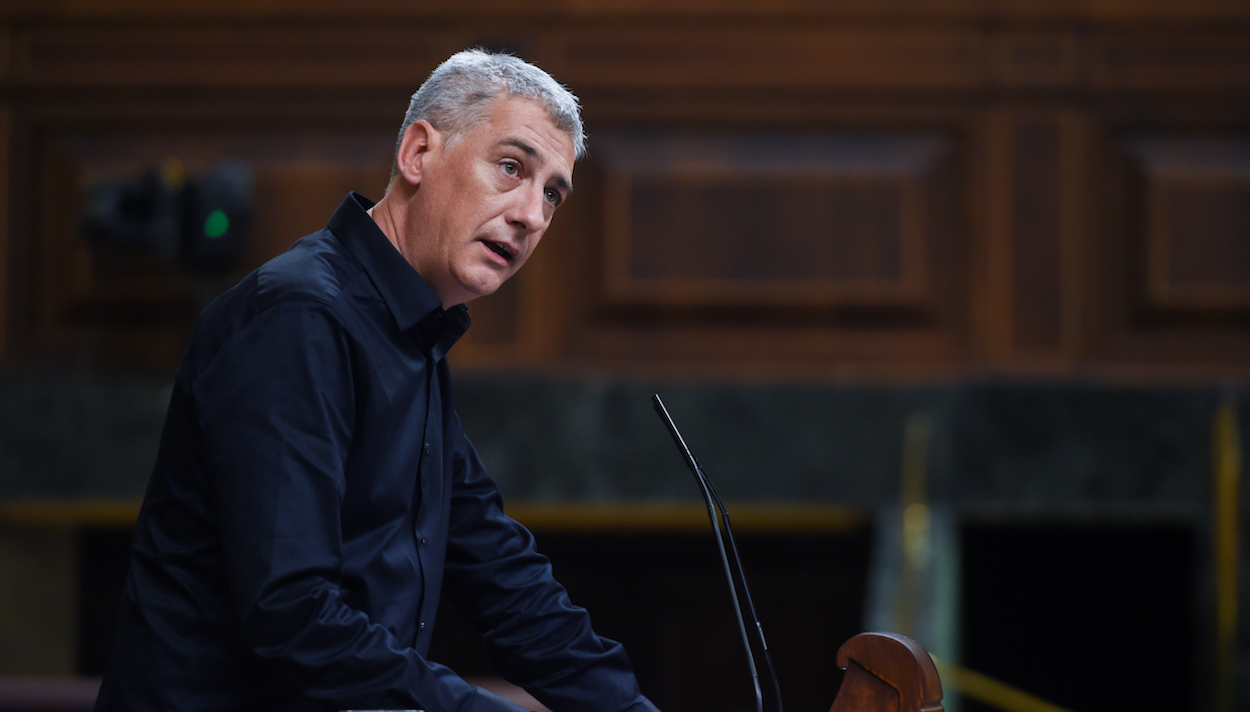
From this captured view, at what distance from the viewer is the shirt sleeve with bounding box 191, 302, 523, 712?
100 cm

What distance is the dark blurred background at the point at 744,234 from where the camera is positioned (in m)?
3.27

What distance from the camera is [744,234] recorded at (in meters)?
3.38

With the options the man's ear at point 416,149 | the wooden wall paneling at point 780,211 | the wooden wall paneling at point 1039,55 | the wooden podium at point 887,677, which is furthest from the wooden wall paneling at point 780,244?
the wooden podium at point 887,677

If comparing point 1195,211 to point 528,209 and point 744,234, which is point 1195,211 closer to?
point 744,234

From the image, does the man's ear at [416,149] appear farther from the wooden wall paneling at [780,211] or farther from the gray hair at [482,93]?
the wooden wall paneling at [780,211]

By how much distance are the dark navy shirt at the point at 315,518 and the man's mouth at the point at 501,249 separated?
0.25 ft

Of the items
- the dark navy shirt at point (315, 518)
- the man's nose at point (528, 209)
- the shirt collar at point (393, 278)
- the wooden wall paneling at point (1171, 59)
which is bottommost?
the dark navy shirt at point (315, 518)

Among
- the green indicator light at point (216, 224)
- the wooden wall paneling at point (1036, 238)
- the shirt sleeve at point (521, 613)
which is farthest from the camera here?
the wooden wall paneling at point (1036, 238)

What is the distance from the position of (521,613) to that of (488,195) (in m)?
0.48

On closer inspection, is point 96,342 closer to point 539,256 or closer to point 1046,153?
point 539,256

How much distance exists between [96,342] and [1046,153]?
9.01 ft

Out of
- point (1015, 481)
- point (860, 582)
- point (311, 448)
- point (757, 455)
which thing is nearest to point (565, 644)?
point (311, 448)

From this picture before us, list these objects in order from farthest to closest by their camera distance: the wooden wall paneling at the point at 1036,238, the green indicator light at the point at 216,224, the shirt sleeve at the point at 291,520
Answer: the wooden wall paneling at the point at 1036,238
the green indicator light at the point at 216,224
the shirt sleeve at the point at 291,520

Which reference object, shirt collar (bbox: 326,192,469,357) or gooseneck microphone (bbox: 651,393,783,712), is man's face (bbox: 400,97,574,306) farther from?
gooseneck microphone (bbox: 651,393,783,712)
